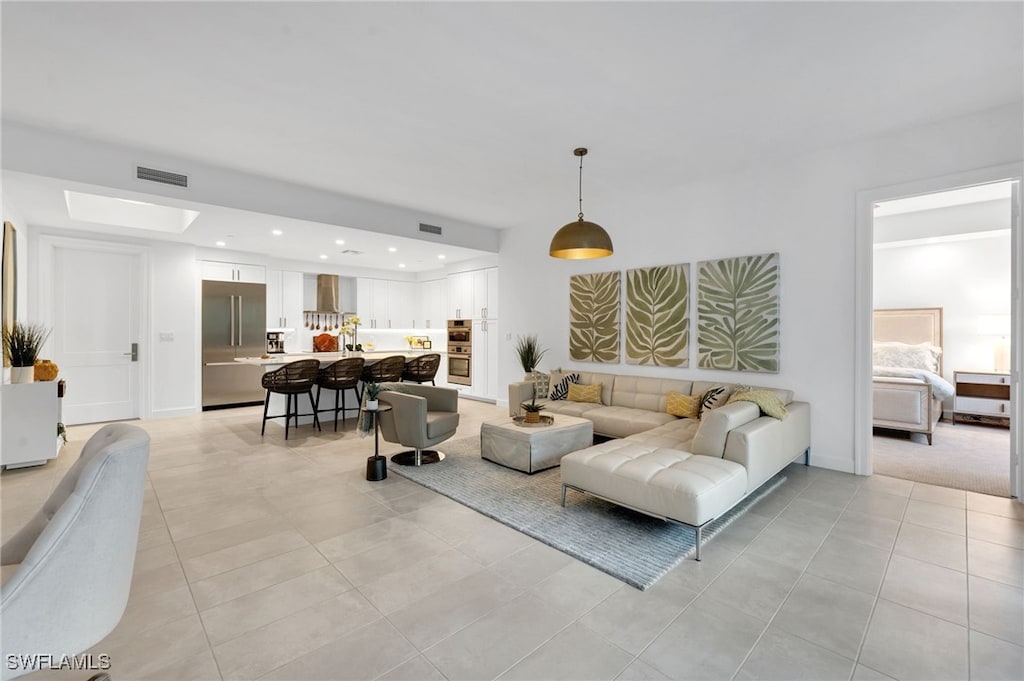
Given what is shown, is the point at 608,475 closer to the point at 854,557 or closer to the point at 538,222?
the point at 854,557

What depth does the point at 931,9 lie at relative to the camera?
2346mm

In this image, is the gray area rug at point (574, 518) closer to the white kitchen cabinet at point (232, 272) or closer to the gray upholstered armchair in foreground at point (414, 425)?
the gray upholstered armchair in foreground at point (414, 425)

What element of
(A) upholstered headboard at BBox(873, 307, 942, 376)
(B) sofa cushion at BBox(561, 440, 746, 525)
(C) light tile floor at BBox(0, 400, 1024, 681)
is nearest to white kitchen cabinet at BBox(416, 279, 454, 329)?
(C) light tile floor at BBox(0, 400, 1024, 681)

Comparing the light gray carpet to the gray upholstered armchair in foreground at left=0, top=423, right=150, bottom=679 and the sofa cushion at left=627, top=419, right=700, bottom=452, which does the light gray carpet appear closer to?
the sofa cushion at left=627, top=419, right=700, bottom=452

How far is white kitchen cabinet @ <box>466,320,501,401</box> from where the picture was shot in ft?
26.5

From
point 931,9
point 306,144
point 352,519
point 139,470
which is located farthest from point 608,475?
point 306,144

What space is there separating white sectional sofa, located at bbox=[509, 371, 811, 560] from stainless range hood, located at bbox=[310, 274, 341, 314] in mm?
6892

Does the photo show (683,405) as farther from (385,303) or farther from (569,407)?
(385,303)

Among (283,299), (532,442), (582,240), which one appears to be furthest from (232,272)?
(582,240)

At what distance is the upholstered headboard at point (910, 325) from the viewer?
21.3 feet

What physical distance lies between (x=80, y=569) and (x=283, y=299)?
307 inches

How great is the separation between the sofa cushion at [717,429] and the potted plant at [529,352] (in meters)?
3.16

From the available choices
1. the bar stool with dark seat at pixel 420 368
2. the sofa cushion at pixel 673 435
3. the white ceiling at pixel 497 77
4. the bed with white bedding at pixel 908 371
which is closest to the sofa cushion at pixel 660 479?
the sofa cushion at pixel 673 435

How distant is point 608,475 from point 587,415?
2.04 metres
